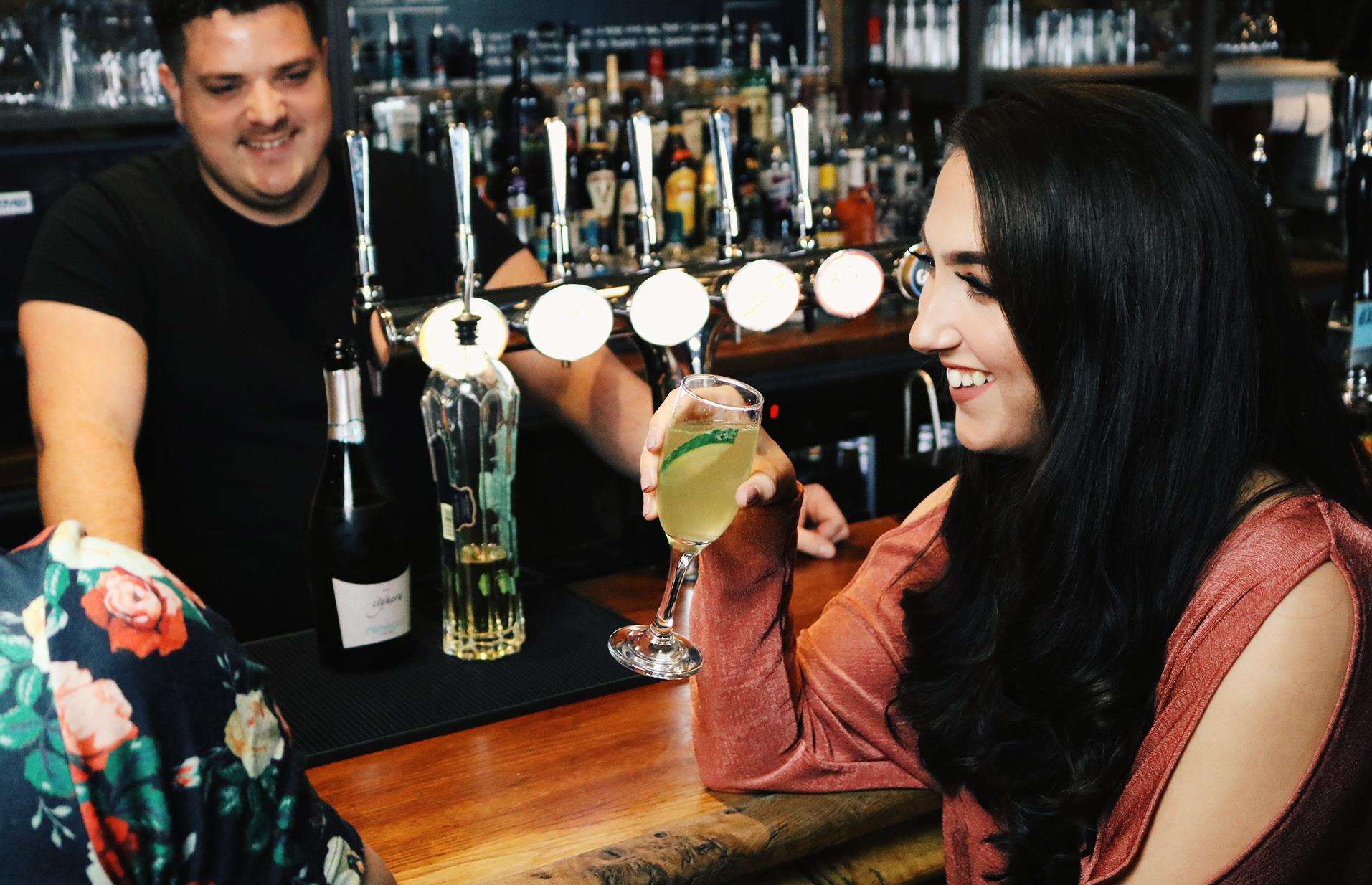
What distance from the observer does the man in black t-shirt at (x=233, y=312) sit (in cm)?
197

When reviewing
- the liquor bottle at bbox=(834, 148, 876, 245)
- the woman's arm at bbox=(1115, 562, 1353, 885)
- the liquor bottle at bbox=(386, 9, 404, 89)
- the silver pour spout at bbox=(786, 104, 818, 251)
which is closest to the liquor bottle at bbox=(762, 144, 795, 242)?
the liquor bottle at bbox=(834, 148, 876, 245)

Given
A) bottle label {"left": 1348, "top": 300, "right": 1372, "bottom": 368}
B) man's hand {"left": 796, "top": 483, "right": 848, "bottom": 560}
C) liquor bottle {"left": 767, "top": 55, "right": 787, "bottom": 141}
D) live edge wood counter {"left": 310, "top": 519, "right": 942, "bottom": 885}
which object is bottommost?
live edge wood counter {"left": 310, "top": 519, "right": 942, "bottom": 885}

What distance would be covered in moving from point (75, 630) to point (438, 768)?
22.6 inches

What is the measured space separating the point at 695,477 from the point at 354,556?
43 cm

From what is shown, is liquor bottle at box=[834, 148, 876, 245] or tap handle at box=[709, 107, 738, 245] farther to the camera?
liquor bottle at box=[834, 148, 876, 245]

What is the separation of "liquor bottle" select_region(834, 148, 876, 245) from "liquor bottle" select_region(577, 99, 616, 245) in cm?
68

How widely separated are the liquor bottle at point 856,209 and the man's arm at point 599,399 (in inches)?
69.9

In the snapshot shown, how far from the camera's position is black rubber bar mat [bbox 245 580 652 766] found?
1290mm

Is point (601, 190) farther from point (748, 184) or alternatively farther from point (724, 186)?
point (724, 186)

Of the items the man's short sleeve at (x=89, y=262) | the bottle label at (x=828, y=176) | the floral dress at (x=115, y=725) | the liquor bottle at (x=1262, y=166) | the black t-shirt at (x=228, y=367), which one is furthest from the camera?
the bottle label at (x=828, y=176)

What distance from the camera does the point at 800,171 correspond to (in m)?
1.70

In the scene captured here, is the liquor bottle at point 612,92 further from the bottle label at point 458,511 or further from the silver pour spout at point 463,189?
the bottle label at point 458,511

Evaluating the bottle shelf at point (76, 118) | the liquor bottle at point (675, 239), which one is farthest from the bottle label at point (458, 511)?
the liquor bottle at point (675, 239)

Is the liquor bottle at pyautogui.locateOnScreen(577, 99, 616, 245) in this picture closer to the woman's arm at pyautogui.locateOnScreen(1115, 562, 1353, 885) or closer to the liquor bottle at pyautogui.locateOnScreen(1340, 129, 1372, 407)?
the liquor bottle at pyautogui.locateOnScreen(1340, 129, 1372, 407)
